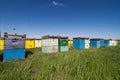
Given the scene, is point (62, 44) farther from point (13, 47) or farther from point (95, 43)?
point (95, 43)

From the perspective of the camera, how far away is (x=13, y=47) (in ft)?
39.1

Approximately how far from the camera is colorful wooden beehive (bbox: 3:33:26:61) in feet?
37.7

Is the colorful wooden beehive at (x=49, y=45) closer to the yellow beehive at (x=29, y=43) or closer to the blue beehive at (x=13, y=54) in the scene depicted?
the blue beehive at (x=13, y=54)

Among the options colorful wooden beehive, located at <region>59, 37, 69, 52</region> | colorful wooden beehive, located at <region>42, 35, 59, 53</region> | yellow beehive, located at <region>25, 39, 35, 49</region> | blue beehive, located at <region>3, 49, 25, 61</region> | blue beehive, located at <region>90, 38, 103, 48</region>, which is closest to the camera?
blue beehive, located at <region>3, 49, 25, 61</region>

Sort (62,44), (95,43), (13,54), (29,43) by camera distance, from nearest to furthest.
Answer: (13,54)
(62,44)
(29,43)
(95,43)

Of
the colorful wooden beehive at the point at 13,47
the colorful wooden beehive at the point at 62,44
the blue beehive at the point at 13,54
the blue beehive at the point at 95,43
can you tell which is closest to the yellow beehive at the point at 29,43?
the colorful wooden beehive at the point at 62,44

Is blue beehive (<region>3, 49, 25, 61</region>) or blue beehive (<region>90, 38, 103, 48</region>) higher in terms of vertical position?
blue beehive (<region>90, 38, 103, 48</region>)

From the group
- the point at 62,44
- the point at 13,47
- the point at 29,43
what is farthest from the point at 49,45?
the point at 29,43

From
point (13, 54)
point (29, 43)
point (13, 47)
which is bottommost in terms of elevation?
point (13, 54)

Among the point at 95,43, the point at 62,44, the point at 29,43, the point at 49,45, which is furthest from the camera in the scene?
the point at 95,43

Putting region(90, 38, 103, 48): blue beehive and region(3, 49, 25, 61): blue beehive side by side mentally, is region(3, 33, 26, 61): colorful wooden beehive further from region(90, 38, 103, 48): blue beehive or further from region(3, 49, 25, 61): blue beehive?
region(90, 38, 103, 48): blue beehive

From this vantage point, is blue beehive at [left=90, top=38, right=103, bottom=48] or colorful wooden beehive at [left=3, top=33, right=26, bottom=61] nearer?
colorful wooden beehive at [left=3, top=33, right=26, bottom=61]

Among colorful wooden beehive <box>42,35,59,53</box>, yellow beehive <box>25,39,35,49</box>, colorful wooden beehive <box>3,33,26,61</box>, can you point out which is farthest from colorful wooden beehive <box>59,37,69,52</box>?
yellow beehive <box>25,39,35,49</box>

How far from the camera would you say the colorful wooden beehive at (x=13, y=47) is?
11.5 m
